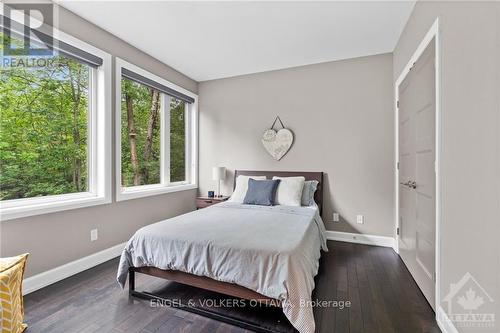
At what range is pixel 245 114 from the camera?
13.7 ft

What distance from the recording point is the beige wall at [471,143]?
1.13 metres

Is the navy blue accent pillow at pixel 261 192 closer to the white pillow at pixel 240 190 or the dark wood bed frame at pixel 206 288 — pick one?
the white pillow at pixel 240 190

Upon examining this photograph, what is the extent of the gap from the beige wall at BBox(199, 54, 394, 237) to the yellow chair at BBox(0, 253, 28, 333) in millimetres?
2964

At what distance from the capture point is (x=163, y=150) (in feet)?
12.8

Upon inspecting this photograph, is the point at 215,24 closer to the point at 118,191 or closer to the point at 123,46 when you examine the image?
the point at 123,46

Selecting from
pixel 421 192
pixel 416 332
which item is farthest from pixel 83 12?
pixel 416 332

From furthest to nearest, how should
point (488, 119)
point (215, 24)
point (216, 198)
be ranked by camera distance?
point (216, 198) < point (215, 24) < point (488, 119)

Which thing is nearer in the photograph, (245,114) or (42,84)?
(42,84)

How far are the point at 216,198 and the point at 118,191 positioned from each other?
5.03 ft

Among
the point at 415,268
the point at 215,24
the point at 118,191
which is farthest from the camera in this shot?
the point at 118,191
